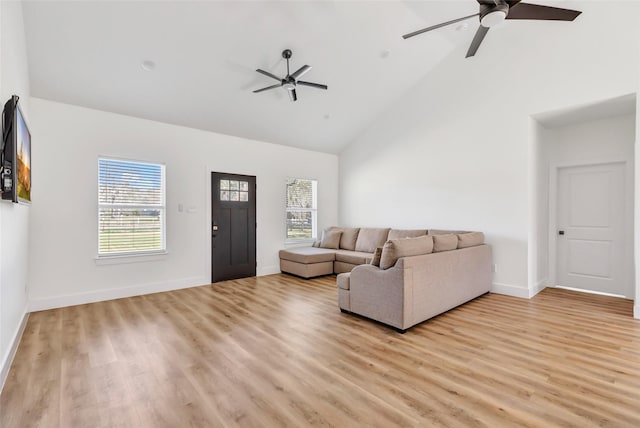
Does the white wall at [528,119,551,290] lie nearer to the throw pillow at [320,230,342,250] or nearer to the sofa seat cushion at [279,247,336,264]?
the sofa seat cushion at [279,247,336,264]

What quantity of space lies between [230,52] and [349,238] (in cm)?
408

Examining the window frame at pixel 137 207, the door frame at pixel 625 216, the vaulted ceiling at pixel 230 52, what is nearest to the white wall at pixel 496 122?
the vaulted ceiling at pixel 230 52

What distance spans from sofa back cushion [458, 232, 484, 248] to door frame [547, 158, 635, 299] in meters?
1.48

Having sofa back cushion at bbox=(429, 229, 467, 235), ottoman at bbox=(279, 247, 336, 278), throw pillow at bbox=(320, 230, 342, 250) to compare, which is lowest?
ottoman at bbox=(279, 247, 336, 278)

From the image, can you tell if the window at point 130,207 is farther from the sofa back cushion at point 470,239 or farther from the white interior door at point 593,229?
the white interior door at point 593,229

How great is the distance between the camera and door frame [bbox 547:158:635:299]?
439 centimetres

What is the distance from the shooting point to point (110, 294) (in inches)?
174

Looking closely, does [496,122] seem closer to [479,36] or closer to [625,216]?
[479,36]

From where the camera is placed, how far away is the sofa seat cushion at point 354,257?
18.3 feet

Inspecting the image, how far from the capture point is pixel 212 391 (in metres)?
2.15

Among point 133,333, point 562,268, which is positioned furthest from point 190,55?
point 562,268

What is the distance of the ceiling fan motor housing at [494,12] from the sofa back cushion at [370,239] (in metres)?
3.98

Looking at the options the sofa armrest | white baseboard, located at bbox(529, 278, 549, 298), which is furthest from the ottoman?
white baseboard, located at bbox(529, 278, 549, 298)

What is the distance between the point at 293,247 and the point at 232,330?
345cm
